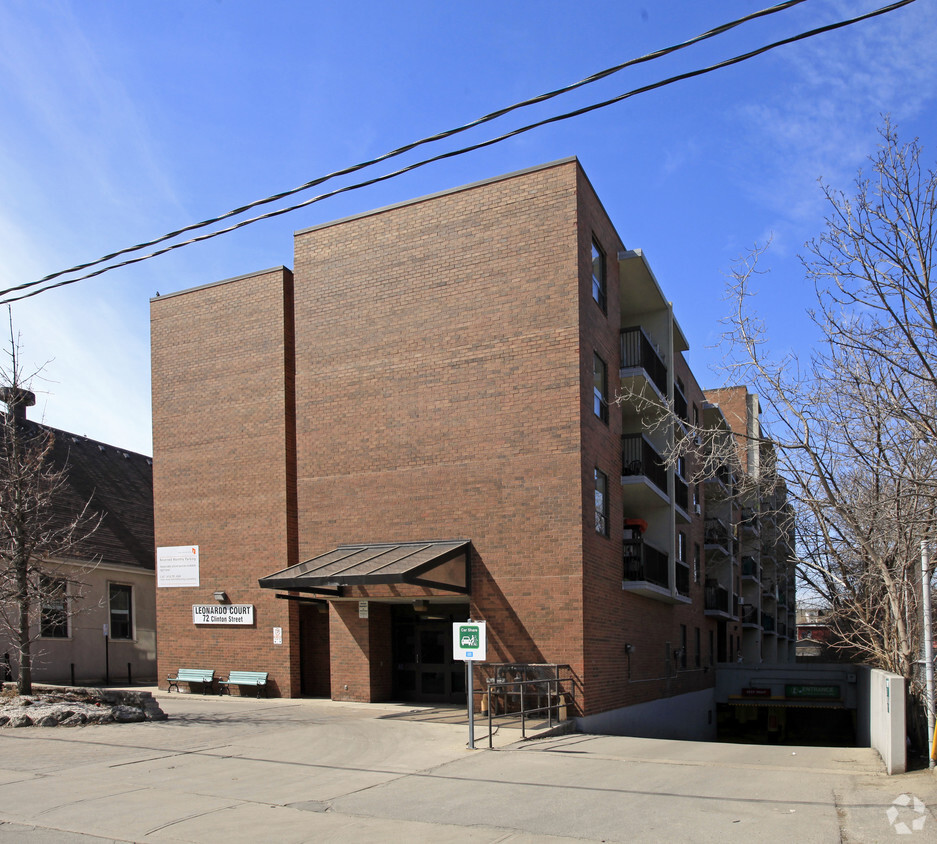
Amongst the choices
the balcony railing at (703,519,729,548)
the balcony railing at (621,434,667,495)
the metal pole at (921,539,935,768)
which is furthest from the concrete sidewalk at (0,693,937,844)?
the balcony railing at (703,519,729,548)

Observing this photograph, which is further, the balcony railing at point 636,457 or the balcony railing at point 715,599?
the balcony railing at point 715,599

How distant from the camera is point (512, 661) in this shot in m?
17.5

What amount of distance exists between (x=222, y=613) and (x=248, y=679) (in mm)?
1796

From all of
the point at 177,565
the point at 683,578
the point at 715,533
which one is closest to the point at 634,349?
the point at 683,578

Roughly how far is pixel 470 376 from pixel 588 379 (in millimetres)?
2508

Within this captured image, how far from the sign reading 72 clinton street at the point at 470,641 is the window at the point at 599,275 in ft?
30.6

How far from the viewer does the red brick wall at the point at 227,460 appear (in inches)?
850

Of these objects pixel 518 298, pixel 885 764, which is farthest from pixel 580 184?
pixel 885 764

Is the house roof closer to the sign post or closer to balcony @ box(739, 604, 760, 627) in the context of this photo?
the sign post

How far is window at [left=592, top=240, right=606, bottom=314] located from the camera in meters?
20.2

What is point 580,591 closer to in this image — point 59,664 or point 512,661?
point 512,661

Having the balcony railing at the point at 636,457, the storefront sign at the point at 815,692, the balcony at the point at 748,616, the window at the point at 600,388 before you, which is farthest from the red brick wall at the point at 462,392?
the balcony at the point at 748,616

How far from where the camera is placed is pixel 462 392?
61.8ft

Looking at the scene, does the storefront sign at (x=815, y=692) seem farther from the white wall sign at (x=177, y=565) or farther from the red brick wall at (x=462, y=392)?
the white wall sign at (x=177, y=565)
